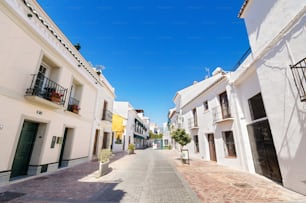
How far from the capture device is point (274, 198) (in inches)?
163

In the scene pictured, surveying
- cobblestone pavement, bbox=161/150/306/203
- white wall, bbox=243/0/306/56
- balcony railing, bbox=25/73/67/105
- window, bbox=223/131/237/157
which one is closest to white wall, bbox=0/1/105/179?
balcony railing, bbox=25/73/67/105

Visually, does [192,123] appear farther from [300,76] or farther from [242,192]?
[300,76]

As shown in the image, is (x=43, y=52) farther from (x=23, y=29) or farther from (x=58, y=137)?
(x=58, y=137)

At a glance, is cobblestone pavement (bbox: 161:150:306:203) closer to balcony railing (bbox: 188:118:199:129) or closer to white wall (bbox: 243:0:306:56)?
white wall (bbox: 243:0:306:56)

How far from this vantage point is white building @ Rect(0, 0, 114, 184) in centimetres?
519

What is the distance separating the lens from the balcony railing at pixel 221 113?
10068 millimetres

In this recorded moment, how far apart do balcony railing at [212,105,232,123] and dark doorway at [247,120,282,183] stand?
2206 millimetres

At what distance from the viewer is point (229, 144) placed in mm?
9734

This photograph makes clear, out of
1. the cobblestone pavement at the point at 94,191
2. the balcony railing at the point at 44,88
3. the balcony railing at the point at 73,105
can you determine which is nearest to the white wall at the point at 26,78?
the balcony railing at the point at 44,88

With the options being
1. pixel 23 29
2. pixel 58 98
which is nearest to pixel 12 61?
pixel 23 29

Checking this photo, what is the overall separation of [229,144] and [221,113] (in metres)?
2.33

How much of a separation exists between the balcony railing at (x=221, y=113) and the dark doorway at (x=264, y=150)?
86.8 inches

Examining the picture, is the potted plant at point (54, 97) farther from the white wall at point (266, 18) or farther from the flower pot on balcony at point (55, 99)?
the white wall at point (266, 18)

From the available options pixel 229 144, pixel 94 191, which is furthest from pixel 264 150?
pixel 94 191
